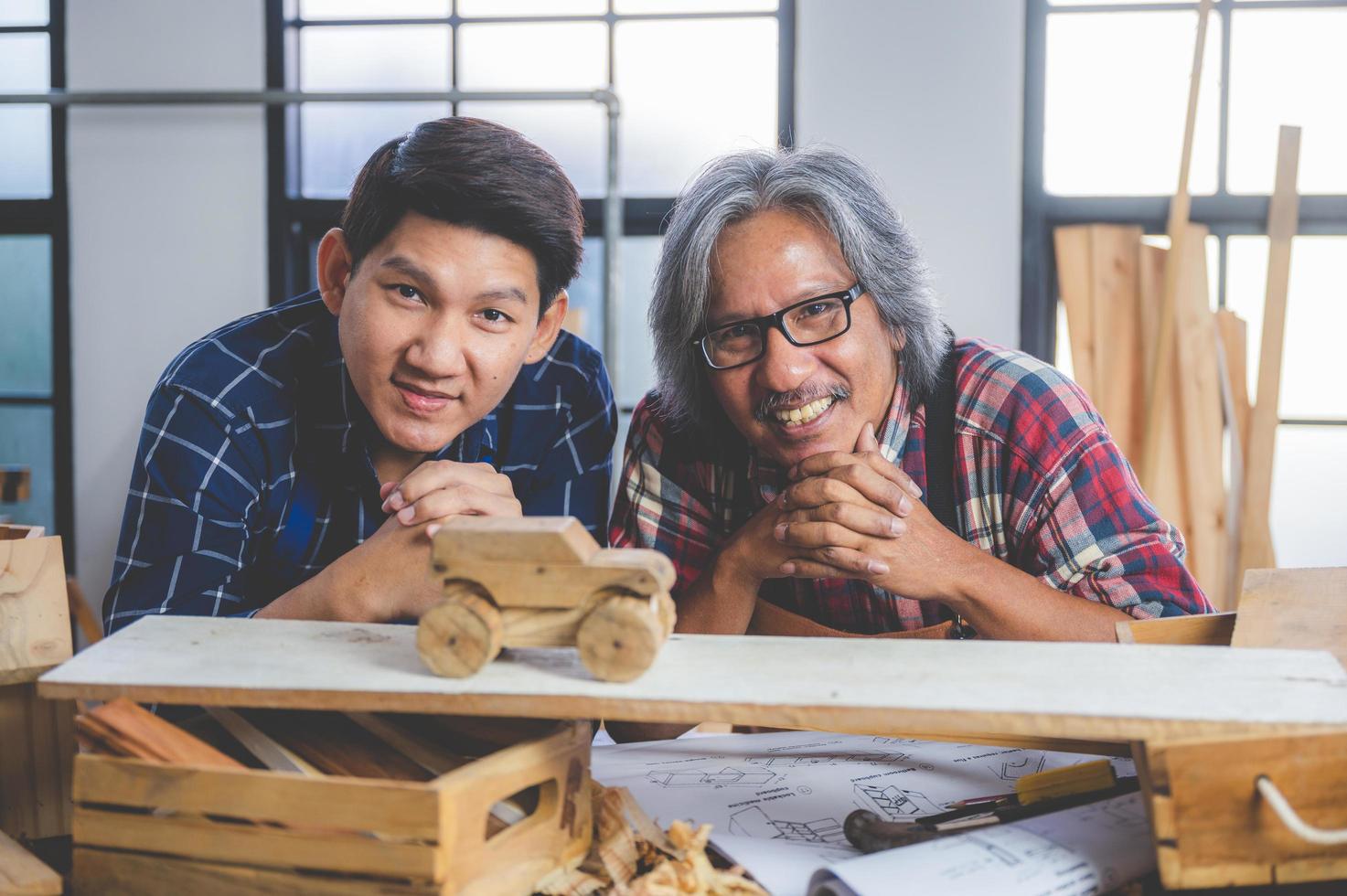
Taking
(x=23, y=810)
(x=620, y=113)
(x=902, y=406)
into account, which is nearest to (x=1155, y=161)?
(x=620, y=113)

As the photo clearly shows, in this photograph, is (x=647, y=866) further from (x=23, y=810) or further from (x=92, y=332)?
(x=92, y=332)

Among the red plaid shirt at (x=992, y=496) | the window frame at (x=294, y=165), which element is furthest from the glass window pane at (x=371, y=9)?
the red plaid shirt at (x=992, y=496)

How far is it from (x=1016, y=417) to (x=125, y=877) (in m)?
1.29

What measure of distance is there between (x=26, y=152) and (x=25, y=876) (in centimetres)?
388

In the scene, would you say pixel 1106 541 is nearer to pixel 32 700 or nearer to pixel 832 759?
pixel 832 759

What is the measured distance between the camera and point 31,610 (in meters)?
1.17

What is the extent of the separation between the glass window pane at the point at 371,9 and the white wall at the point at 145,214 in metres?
0.20

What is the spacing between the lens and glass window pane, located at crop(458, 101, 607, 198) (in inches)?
154

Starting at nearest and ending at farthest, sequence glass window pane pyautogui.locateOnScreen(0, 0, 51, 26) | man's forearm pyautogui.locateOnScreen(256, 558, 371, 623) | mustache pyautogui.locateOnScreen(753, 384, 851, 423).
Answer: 1. man's forearm pyautogui.locateOnScreen(256, 558, 371, 623)
2. mustache pyautogui.locateOnScreen(753, 384, 851, 423)
3. glass window pane pyautogui.locateOnScreen(0, 0, 51, 26)

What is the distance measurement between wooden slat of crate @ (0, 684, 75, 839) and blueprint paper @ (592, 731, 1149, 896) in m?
0.58

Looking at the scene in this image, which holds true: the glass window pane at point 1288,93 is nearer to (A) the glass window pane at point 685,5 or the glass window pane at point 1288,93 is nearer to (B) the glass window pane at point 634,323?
(A) the glass window pane at point 685,5

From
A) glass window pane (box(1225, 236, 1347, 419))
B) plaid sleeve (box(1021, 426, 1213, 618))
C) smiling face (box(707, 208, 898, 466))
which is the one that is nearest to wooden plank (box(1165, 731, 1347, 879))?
plaid sleeve (box(1021, 426, 1213, 618))

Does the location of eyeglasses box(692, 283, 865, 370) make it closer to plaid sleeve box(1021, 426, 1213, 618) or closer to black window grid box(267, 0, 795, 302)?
plaid sleeve box(1021, 426, 1213, 618)

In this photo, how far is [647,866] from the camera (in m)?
1.04
